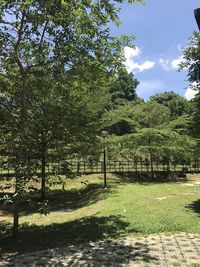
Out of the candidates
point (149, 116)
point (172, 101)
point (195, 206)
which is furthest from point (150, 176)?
point (172, 101)

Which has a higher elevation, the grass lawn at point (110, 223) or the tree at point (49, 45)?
the tree at point (49, 45)

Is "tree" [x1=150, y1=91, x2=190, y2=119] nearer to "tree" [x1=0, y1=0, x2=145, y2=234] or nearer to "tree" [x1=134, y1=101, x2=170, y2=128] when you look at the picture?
"tree" [x1=134, y1=101, x2=170, y2=128]

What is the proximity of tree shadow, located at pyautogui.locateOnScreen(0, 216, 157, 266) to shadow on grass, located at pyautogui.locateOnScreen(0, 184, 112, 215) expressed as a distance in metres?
4.25

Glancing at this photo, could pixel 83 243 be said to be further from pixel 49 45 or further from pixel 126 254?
pixel 49 45

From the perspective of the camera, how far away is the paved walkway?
6617 millimetres

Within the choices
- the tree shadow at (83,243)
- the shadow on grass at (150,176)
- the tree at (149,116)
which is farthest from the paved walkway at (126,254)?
the tree at (149,116)

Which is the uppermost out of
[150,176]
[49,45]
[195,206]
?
[49,45]

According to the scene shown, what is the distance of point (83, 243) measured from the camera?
27.1ft

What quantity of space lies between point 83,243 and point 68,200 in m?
9.80

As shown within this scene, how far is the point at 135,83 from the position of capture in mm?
65188

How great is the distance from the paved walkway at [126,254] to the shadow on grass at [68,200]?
6654 millimetres

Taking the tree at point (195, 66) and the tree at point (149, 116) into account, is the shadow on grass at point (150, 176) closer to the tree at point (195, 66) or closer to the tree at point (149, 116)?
the tree at point (149, 116)

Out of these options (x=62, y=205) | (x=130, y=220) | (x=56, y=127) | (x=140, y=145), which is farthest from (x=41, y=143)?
(x=140, y=145)

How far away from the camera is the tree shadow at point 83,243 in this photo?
6.98 meters
